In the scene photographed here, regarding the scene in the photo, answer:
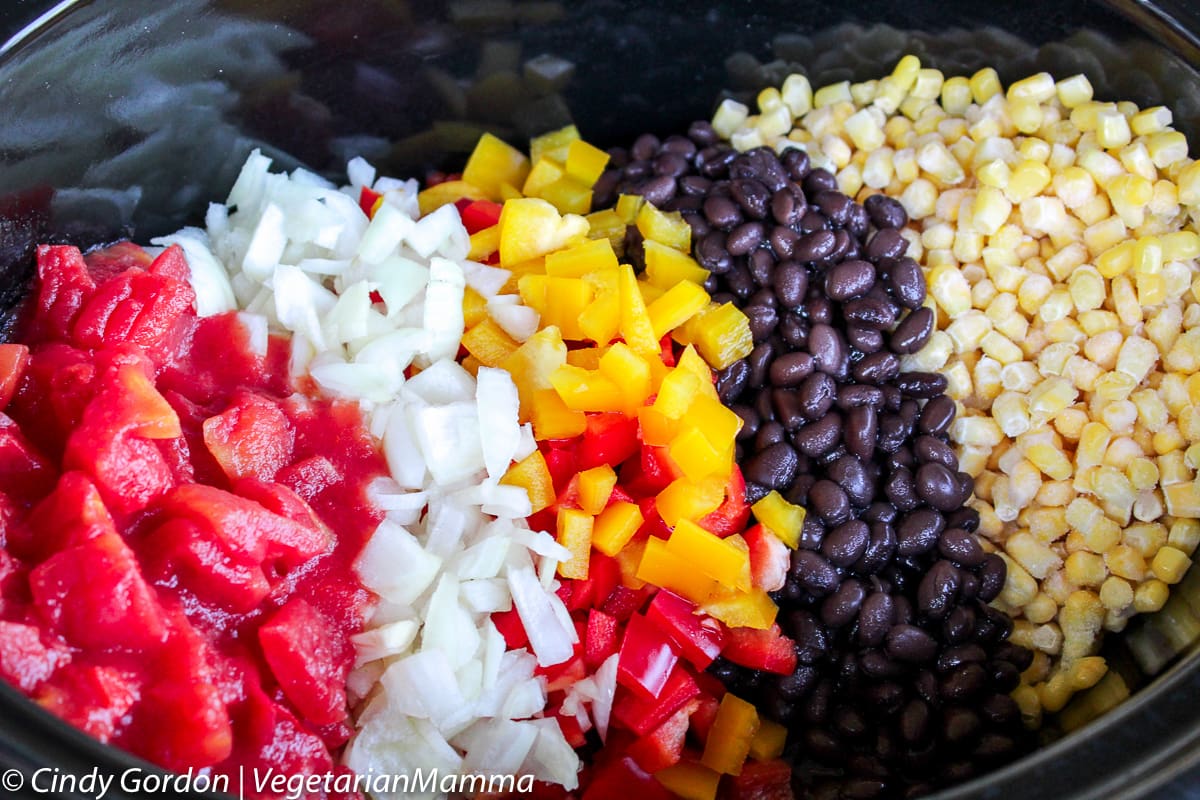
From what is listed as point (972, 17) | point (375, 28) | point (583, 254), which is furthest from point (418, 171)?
point (972, 17)

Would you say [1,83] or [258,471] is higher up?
[1,83]

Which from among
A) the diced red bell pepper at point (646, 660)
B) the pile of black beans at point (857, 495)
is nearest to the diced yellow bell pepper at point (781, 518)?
the pile of black beans at point (857, 495)

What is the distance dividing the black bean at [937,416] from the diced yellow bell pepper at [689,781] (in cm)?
96

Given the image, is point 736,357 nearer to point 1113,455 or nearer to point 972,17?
point 1113,455

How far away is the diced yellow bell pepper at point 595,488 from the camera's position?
7.32 ft

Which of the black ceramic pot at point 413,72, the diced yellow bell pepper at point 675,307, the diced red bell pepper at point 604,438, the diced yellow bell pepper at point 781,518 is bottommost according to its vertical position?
the diced yellow bell pepper at point 781,518

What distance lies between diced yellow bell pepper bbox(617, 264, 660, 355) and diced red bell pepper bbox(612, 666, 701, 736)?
744 millimetres

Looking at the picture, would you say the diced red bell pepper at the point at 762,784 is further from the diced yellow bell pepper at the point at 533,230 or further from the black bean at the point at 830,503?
the diced yellow bell pepper at the point at 533,230

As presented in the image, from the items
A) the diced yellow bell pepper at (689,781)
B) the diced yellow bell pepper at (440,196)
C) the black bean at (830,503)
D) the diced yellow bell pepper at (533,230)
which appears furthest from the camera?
the diced yellow bell pepper at (440,196)

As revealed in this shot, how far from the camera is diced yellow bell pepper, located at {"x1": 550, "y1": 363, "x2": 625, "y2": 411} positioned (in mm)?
2260

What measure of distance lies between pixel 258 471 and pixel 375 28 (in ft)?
4.42

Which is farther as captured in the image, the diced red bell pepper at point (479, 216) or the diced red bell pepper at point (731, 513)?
the diced red bell pepper at point (479, 216)

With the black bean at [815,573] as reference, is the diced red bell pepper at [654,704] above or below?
below

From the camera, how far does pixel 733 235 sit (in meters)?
A: 2.58
